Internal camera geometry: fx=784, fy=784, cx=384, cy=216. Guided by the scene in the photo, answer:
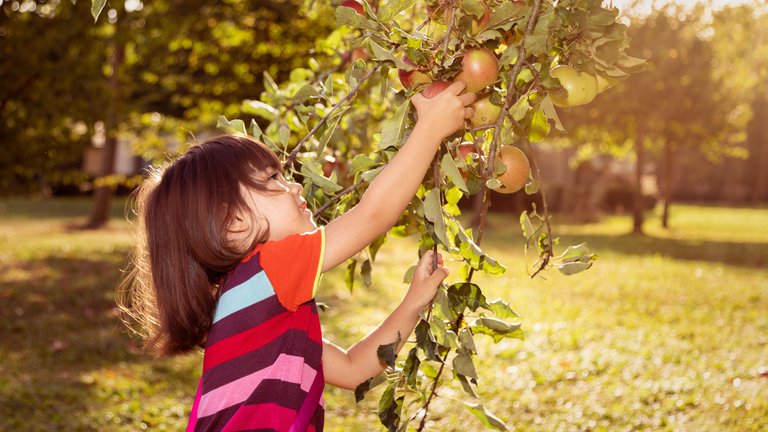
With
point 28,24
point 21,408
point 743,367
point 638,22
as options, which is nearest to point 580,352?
point 743,367

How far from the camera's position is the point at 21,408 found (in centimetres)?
459

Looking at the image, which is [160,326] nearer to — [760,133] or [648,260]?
[648,260]

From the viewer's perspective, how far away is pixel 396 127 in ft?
5.72

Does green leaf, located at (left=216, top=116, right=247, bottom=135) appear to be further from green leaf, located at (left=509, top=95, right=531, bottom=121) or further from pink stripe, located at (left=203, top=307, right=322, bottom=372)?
green leaf, located at (left=509, top=95, right=531, bottom=121)

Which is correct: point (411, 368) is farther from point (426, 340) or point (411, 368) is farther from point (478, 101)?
point (478, 101)

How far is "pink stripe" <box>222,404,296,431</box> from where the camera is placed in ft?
5.91

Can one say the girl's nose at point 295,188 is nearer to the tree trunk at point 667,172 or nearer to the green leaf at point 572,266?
the green leaf at point 572,266

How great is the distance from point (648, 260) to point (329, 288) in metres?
5.59

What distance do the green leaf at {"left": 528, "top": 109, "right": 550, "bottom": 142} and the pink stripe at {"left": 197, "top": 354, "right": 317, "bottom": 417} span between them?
30.4 inches

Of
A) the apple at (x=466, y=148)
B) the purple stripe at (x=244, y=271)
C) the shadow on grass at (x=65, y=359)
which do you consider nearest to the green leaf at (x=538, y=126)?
the apple at (x=466, y=148)

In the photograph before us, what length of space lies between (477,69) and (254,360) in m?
0.84

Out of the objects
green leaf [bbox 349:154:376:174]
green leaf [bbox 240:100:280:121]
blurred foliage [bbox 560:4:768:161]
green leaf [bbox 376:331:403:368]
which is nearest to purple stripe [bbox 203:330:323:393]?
green leaf [bbox 376:331:403:368]

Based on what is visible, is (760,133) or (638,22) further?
(760,133)

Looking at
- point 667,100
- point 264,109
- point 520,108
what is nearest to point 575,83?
point 520,108
